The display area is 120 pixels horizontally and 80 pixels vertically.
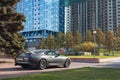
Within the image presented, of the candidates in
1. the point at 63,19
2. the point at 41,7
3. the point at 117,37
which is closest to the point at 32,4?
the point at 41,7

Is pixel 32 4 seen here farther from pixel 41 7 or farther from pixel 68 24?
pixel 68 24

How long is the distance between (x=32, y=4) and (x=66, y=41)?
3006 inches

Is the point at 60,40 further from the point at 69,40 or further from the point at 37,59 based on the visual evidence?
the point at 37,59

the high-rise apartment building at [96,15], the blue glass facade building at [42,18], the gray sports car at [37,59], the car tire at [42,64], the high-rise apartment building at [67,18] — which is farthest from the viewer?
the high-rise apartment building at [67,18]

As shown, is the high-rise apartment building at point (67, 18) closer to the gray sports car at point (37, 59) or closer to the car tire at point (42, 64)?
the gray sports car at point (37, 59)

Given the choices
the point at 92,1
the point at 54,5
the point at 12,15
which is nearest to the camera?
the point at 12,15

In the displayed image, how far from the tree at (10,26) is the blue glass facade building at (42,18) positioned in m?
123

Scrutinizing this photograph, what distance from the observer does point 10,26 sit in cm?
2655

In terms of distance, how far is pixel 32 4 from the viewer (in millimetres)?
162125

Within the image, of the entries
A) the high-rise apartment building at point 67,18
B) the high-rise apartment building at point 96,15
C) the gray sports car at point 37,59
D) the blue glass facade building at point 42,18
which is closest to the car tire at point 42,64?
the gray sports car at point 37,59

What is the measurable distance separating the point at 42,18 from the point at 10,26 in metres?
130

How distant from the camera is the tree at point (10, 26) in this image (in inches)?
1030

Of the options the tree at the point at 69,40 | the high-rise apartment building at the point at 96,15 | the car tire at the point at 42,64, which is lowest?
the car tire at the point at 42,64

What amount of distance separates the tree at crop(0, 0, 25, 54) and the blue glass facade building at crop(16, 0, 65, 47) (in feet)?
405
